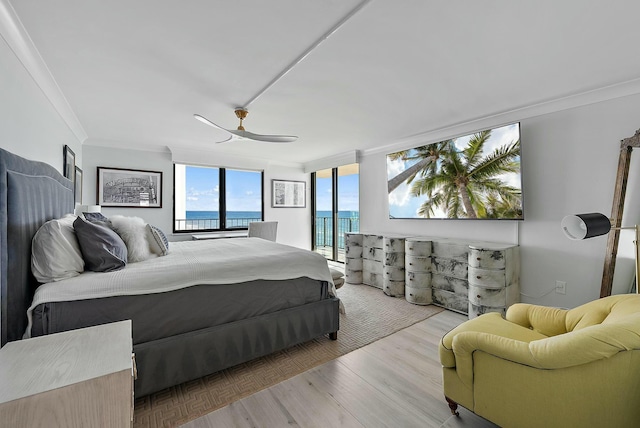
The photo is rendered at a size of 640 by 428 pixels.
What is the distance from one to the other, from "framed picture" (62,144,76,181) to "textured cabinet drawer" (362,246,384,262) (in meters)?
3.95

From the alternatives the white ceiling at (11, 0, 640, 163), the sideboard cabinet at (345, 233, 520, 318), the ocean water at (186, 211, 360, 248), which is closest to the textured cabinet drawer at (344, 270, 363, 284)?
the sideboard cabinet at (345, 233, 520, 318)

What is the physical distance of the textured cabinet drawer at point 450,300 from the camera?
316 centimetres

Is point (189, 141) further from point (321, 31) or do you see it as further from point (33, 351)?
point (33, 351)

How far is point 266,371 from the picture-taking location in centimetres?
204

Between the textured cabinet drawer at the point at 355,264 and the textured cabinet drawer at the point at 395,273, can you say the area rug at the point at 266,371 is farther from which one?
the textured cabinet drawer at the point at 355,264

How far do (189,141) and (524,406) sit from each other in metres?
4.83

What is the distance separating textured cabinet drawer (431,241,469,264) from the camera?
3176 mm

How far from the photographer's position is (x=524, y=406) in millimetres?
1252

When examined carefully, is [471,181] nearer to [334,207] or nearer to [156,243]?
[334,207]

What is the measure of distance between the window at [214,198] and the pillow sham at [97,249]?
10.5ft

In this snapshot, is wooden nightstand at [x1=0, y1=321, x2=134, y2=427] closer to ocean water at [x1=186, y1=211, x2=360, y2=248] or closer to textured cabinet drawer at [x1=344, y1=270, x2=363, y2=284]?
textured cabinet drawer at [x1=344, y1=270, x2=363, y2=284]

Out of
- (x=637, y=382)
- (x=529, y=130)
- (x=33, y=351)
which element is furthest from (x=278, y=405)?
(x=529, y=130)

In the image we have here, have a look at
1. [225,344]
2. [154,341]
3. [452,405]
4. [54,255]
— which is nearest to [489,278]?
[452,405]

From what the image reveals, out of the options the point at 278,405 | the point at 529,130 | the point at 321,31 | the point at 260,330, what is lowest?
the point at 278,405
